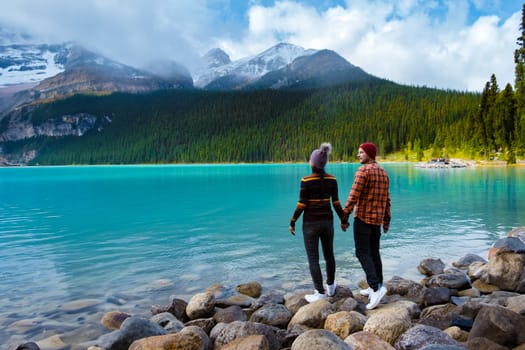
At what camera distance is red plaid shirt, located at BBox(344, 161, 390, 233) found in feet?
23.0

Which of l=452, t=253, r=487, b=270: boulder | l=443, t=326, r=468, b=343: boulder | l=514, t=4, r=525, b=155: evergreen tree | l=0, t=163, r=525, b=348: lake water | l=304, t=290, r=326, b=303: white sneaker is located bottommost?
l=0, t=163, r=525, b=348: lake water

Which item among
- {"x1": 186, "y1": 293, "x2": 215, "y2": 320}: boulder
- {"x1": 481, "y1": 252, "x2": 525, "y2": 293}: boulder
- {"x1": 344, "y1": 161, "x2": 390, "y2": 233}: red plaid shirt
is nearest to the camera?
{"x1": 344, "y1": 161, "x2": 390, "y2": 233}: red plaid shirt

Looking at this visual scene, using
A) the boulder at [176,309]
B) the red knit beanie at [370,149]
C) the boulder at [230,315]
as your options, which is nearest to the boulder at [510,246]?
the red knit beanie at [370,149]

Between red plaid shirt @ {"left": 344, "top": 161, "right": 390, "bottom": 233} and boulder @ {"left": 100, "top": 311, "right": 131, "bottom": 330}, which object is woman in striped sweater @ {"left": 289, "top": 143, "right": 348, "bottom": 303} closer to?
red plaid shirt @ {"left": 344, "top": 161, "right": 390, "bottom": 233}

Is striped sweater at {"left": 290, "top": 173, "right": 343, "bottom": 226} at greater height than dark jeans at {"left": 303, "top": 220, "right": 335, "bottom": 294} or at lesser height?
greater

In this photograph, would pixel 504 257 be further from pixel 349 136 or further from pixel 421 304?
pixel 349 136

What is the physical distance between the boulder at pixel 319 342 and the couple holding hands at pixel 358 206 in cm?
236

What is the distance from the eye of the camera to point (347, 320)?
20.4 feet

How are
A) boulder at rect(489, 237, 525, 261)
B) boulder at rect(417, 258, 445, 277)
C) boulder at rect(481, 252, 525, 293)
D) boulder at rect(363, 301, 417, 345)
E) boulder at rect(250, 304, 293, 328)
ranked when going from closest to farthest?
1. boulder at rect(363, 301, 417, 345)
2. boulder at rect(250, 304, 293, 328)
3. boulder at rect(481, 252, 525, 293)
4. boulder at rect(489, 237, 525, 261)
5. boulder at rect(417, 258, 445, 277)

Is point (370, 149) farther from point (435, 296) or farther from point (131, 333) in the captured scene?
point (131, 333)

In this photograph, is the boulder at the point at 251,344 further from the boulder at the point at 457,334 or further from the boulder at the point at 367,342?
the boulder at the point at 457,334

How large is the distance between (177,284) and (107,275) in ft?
7.73

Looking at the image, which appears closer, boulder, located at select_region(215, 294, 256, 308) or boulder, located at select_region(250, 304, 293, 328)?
boulder, located at select_region(250, 304, 293, 328)

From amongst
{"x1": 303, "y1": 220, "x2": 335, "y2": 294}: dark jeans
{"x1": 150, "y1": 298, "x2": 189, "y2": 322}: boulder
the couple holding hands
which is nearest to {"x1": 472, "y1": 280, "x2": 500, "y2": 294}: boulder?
the couple holding hands
